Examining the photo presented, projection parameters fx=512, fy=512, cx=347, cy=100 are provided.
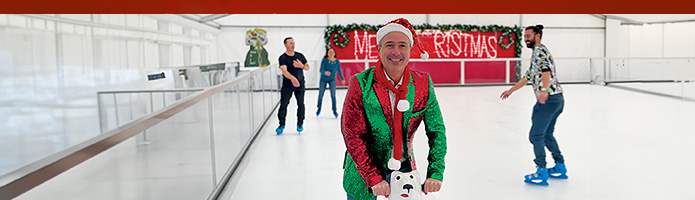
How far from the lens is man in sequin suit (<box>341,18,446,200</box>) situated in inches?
68.4

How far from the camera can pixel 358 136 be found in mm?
1755

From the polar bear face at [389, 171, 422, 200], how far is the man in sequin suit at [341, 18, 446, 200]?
28 millimetres

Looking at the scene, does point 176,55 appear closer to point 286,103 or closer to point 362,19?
point 362,19

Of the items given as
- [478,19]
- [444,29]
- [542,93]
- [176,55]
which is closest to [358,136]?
[542,93]

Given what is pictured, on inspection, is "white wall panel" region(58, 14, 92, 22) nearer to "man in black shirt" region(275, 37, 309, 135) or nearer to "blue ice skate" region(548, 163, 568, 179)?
"man in black shirt" region(275, 37, 309, 135)

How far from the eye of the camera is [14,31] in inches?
263

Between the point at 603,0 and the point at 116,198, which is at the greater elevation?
the point at 603,0

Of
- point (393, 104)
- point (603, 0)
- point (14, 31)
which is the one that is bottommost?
point (393, 104)

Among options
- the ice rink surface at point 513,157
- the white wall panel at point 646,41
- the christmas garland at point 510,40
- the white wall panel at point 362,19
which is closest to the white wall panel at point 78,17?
the ice rink surface at point 513,157

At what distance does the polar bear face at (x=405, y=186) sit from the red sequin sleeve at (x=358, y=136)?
0.19 ft

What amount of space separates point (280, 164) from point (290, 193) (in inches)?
38.6

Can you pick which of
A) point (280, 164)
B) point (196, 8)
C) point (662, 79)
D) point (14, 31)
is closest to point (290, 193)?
point (280, 164)

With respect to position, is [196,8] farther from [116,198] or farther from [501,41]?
[501,41]

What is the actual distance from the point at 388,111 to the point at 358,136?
134mm
